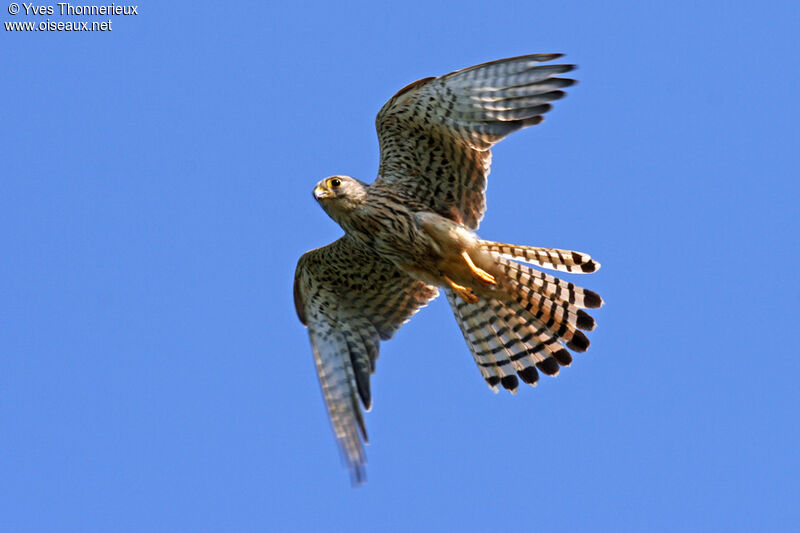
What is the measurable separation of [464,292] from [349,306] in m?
1.30

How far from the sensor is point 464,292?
9.67 m

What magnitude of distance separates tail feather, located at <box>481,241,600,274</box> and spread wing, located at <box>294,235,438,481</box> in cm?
129

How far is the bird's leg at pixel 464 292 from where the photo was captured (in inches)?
380

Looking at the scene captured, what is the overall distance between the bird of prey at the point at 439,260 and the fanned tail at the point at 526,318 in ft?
0.04

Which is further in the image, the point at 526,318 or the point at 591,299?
the point at 526,318

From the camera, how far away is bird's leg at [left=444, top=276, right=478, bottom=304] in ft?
31.7

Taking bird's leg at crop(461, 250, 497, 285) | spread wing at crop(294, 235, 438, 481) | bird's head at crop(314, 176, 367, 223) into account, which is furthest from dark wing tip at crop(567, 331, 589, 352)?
bird's head at crop(314, 176, 367, 223)

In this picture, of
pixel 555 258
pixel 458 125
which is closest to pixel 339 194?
pixel 458 125

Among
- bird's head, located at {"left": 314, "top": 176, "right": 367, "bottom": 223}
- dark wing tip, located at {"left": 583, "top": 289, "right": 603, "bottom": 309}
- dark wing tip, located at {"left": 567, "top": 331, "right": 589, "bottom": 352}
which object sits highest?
bird's head, located at {"left": 314, "top": 176, "right": 367, "bottom": 223}

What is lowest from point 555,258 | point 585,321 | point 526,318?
point 585,321

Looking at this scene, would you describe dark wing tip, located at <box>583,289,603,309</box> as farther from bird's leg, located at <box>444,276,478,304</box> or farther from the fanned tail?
bird's leg, located at <box>444,276,478,304</box>

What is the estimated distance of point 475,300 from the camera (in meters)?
9.72

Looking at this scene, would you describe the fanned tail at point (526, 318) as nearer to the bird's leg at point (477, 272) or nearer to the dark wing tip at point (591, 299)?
the dark wing tip at point (591, 299)

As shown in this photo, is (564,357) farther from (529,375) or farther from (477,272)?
(477,272)
